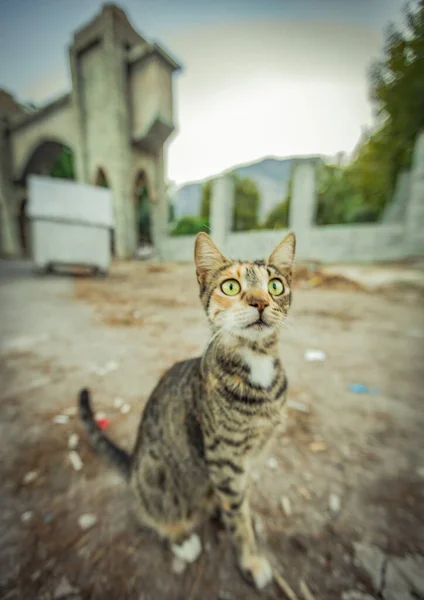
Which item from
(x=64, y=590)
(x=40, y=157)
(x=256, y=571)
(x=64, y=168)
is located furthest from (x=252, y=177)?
(x=64, y=168)

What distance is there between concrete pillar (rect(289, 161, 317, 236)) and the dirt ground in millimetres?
6077

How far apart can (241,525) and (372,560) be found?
725 millimetres

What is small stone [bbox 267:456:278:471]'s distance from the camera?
1759mm

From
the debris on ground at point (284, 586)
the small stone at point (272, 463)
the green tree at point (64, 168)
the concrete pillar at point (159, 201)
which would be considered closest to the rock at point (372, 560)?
the debris on ground at point (284, 586)

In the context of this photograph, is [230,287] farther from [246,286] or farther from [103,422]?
[103,422]

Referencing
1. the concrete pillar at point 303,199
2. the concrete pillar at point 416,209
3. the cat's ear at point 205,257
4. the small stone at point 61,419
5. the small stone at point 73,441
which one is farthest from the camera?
the concrete pillar at point 303,199

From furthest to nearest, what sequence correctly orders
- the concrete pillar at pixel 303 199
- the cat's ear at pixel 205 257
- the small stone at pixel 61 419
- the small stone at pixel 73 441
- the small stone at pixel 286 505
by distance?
1. the concrete pillar at pixel 303 199
2. the small stone at pixel 61 419
3. the small stone at pixel 73 441
4. the small stone at pixel 286 505
5. the cat's ear at pixel 205 257

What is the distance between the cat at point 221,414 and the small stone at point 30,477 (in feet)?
2.15

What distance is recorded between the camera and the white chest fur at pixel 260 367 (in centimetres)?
110

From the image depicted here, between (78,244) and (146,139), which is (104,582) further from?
(146,139)

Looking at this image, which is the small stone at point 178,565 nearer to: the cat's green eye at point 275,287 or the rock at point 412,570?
the rock at point 412,570

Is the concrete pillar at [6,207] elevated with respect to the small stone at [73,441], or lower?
elevated

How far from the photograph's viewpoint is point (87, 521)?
1412 millimetres

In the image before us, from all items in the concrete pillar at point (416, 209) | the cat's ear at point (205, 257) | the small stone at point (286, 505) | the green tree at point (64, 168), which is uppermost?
the green tree at point (64, 168)
